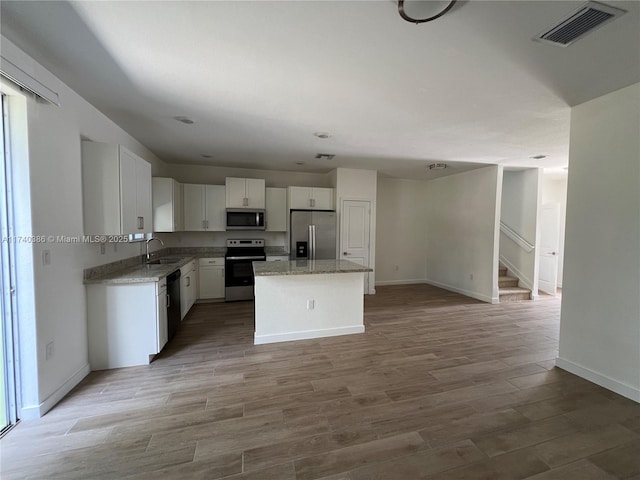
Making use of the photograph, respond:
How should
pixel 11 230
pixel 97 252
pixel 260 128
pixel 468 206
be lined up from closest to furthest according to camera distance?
pixel 11 230 → pixel 97 252 → pixel 260 128 → pixel 468 206

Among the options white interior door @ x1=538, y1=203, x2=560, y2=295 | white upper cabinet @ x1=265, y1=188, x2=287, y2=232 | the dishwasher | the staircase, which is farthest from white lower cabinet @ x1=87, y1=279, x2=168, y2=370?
white interior door @ x1=538, y1=203, x2=560, y2=295

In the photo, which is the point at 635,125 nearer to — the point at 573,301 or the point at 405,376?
the point at 573,301

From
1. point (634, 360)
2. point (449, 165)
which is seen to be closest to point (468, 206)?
point (449, 165)

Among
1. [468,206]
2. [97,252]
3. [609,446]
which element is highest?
[468,206]

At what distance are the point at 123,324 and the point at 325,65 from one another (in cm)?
305

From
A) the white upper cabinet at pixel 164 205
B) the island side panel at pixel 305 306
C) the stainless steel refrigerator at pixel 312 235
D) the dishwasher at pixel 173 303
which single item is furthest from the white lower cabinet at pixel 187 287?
the stainless steel refrigerator at pixel 312 235

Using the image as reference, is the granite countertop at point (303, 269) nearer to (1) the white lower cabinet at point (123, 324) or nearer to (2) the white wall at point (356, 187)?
(1) the white lower cabinet at point (123, 324)

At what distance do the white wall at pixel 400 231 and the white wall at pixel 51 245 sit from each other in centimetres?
551

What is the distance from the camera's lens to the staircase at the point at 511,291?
526 cm

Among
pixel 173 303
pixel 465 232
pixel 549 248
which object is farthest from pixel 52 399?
pixel 549 248

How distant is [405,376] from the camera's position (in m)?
2.54

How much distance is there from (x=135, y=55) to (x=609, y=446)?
163 inches

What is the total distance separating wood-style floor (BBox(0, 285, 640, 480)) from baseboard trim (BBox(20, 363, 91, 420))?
0.17 feet

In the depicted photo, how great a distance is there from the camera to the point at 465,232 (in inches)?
226
